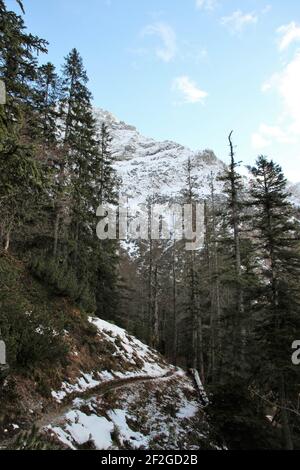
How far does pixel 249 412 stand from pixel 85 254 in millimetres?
15766

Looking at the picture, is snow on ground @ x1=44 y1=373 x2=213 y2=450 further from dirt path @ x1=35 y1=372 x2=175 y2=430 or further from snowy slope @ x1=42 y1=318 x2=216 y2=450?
dirt path @ x1=35 y1=372 x2=175 y2=430

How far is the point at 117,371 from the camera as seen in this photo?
12758 millimetres

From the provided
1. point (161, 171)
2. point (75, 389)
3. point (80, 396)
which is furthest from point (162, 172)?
point (80, 396)

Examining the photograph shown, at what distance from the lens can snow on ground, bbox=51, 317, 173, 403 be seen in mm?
9273

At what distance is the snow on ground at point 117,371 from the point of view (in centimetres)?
927

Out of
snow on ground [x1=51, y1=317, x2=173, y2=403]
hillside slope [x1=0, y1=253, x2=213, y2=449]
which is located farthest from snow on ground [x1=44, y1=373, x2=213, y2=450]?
snow on ground [x1=51, y1=317, x2=173, y2=403]

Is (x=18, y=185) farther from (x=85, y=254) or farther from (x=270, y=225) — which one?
(x=85, y=254)

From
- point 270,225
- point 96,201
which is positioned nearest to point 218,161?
point 96,201

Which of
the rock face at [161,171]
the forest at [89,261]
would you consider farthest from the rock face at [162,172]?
the forest at [89,261]

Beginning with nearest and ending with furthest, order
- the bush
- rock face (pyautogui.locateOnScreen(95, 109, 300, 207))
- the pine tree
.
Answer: the bush < the pine tree < rock face (pyautogui.locateOnScreen(95, 109, 300, 207))

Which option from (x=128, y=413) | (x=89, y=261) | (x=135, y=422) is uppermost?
(x=89, y=261)

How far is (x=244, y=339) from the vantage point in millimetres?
14812

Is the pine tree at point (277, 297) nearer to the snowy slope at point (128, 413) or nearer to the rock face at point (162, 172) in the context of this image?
the snowy slope at point (128, 413)

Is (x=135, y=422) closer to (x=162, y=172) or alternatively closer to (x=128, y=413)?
(x=128, y=413)
